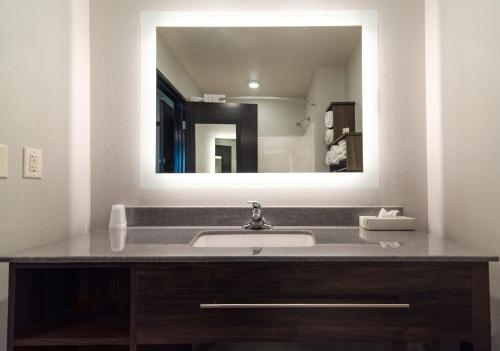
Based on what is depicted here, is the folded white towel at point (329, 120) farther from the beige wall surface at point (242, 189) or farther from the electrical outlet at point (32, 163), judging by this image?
the electrical outlet at point (32, 163)

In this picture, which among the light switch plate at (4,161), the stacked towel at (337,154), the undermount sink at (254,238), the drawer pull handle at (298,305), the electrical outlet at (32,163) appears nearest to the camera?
the drawer pull handle at (298,305)

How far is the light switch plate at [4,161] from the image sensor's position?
36.1 inches

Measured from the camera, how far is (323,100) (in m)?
1.44

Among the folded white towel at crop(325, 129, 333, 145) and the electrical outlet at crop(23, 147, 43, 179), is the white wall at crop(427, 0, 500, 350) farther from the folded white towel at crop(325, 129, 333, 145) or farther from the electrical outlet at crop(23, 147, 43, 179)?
the electrical outlet at crop(23, 147, 43, 179)

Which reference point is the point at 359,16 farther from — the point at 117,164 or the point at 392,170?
the point at 117,164

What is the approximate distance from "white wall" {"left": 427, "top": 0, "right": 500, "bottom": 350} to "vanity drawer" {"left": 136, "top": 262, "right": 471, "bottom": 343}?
343mm

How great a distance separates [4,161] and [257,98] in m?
1.00

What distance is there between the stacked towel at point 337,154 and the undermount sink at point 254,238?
377 millimetres

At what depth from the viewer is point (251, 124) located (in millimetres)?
1461

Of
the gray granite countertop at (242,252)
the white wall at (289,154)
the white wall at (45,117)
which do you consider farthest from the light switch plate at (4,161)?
the white wall at (289,154)

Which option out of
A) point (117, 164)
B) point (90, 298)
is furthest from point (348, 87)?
point (90, 298)

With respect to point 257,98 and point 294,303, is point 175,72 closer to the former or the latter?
point 257,98

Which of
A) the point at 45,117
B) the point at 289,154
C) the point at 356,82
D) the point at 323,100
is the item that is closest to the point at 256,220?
the point at 289,154

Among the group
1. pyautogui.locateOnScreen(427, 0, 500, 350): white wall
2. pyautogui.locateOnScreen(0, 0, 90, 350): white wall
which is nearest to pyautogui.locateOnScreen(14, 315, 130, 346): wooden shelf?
pyautogui.locateOnScreen(0, 0, 90, 350): white wall
